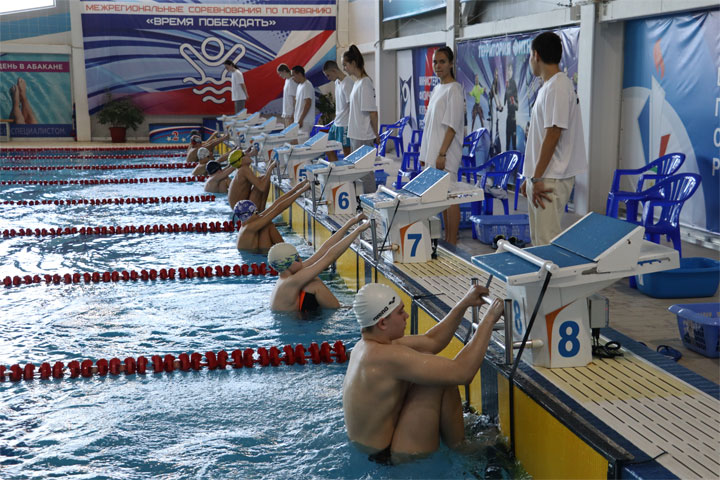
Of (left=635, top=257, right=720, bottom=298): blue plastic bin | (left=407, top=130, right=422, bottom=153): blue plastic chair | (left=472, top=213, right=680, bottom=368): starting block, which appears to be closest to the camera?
(left=472, top=213, right=680, bottom=368): starting block

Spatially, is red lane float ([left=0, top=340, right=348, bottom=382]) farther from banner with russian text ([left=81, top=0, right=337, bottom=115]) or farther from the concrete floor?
banner with russian text ([left=81, top=0, right=337, bottom=115])

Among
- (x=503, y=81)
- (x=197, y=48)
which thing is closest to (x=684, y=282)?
(x=503, y=81)

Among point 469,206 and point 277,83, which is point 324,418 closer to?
point 469,206

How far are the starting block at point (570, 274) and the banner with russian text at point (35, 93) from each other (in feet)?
61.0

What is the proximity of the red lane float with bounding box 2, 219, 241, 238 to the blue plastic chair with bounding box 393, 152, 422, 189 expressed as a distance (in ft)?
6.74

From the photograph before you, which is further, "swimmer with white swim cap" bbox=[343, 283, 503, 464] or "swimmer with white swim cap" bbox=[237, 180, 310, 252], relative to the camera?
"swimmer with white swim cap" bbox=[237, 180, 310, 252]

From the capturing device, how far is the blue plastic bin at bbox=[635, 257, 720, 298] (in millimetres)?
4656

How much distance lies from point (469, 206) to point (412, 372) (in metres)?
5.04

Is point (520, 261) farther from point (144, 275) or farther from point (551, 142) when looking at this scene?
point (144, 275)

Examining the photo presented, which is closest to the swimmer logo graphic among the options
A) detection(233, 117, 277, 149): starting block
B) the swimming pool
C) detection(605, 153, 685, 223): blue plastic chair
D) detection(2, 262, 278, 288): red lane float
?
detection(233, 117, 277, 149): starting block

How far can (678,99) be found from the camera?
671 centimetres

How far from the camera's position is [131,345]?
4.64 meters

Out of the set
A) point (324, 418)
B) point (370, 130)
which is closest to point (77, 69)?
point (370, 130)

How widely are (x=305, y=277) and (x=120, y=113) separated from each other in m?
15.6
